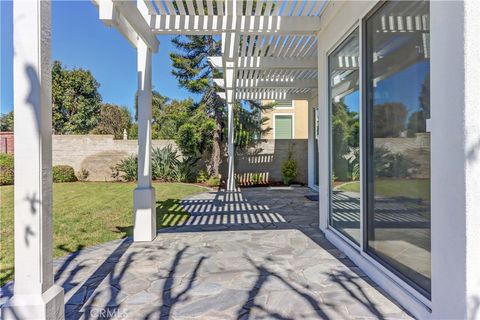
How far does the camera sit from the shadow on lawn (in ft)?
17.0

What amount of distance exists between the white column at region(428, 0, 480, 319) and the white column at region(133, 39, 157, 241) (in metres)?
3.63

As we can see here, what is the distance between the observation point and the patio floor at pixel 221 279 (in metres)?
2.43

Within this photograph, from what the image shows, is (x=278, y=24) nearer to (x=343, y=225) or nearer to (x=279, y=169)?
(x=343, y=225)

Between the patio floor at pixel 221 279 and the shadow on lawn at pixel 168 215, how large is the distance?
1.68 feet

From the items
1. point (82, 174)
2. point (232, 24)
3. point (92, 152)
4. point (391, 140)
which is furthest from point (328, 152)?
point (82, 174)

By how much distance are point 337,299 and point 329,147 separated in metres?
2.46

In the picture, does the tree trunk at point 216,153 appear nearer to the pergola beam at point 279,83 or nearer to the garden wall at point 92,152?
the garden wall at point 92,152

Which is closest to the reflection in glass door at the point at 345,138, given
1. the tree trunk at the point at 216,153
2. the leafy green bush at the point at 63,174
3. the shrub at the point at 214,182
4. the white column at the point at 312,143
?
the white column at the point at 312,143

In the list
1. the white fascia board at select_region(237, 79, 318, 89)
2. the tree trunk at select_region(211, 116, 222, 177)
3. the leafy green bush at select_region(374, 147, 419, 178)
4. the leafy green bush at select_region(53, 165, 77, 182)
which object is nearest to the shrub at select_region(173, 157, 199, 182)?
the tree trunk at select_region(211, 116, 222, 177)

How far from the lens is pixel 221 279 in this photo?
305 centimetres

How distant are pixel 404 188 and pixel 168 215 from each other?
4.86 metres

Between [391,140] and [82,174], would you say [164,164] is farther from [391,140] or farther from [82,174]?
[391,140]

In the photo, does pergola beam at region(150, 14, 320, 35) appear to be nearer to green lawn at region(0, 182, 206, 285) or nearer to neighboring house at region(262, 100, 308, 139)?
green lawn at region(0, 182, 206, 285)

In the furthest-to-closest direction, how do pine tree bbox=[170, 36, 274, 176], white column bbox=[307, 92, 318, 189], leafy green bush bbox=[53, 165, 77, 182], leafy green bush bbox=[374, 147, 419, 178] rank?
pine tree bbox=[170, 36, 274, 176], leafy green bush bbox=[53, 165, 77, 182], white column bbox=[307, 92, 318, 189], leafy green bush bbox=[374, 147, 419, 178]
